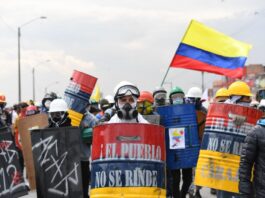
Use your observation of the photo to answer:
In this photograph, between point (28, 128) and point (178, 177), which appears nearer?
point (178, 177)

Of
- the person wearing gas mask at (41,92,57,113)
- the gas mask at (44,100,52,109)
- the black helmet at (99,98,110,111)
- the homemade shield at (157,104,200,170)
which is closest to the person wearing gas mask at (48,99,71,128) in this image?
the homemade shield at (157,104,200,170)

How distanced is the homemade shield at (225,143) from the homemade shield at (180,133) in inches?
63.2

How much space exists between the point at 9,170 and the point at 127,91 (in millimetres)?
2399

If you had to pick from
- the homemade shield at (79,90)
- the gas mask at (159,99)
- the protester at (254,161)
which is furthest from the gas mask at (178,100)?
Result: the protester at (254,161)

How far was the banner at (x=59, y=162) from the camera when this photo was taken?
25.1 feet

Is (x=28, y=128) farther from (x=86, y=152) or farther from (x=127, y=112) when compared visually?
(x=127, y=112)

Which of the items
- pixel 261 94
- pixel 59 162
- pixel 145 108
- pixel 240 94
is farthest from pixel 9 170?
pixel 261 94

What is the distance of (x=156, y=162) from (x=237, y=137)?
166cm

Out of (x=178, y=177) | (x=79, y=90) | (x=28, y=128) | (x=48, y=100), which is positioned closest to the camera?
(x=178, y=177)

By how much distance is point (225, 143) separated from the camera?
6.53 meters

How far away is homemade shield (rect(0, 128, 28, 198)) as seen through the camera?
7.44m

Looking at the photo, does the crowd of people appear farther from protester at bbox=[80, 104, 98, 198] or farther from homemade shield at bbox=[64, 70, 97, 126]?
homemade shield at bbox=[64, 70, 97, 126]

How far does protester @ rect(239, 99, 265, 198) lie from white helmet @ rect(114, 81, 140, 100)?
1124mm

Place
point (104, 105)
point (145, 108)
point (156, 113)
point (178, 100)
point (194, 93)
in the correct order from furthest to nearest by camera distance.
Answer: point (104, 105) → point (194, 93) → point (178, 100) → point (145, 108) → point (156, 113)
